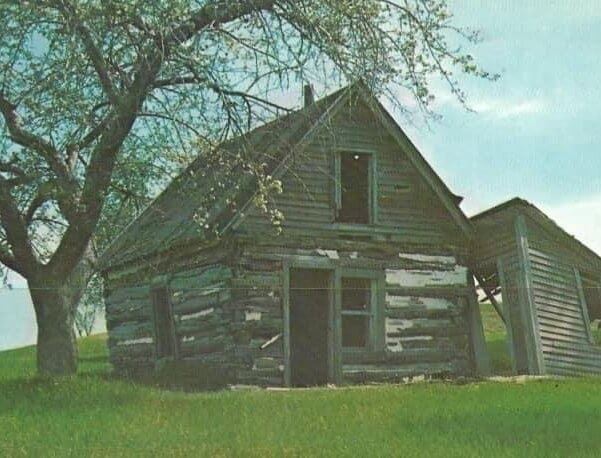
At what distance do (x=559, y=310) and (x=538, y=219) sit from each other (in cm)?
234

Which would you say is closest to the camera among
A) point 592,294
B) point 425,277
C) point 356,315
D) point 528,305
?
point 356,315

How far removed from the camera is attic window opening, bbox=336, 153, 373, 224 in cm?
2586

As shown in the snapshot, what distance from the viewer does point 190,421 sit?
15211 millimetres

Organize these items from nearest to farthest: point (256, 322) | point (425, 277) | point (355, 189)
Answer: point (256, 322), point (355, 189), point (425, 277)

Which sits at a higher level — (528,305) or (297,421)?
(528,305)

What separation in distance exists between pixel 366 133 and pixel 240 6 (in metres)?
7.24

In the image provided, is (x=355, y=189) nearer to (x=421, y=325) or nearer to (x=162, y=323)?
(x=421, y=325)

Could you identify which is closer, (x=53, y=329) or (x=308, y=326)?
(x=53, y=329)

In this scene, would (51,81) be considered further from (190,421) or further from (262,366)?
(262,366)

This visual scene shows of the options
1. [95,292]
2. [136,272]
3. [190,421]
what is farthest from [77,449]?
[95,292]

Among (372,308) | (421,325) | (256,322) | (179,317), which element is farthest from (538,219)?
(179,317)

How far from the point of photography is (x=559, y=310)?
88.2ft

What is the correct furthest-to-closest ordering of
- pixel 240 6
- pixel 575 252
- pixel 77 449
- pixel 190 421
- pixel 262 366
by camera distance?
pixel 575 252 < pixel 262 366 < pixel 240 6 < pixel 190 421 < pixel 77 449

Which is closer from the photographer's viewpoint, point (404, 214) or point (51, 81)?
point (51, 81)
